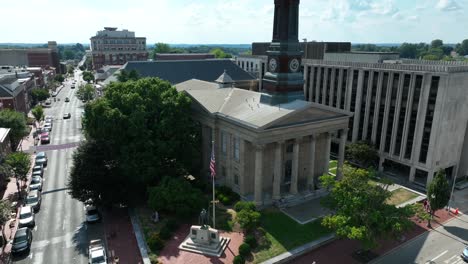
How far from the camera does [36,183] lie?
186ft

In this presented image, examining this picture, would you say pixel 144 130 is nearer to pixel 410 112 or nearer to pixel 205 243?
pixel 205 243

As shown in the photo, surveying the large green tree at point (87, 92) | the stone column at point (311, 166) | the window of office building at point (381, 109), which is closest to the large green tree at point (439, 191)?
the stone column at point (311, 166)

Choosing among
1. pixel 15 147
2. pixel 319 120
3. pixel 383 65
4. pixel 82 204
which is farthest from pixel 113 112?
pixel 383 65

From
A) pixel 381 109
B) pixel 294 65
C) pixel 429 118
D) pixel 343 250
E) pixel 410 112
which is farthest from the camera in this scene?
pixel 381 109

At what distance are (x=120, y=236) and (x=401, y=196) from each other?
43.2 metres

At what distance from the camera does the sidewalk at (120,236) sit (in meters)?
39.1

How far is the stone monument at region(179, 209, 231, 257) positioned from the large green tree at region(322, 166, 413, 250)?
12.3 metres

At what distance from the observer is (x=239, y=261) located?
3625cm

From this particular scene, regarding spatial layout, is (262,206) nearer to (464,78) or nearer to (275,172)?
(275,172)

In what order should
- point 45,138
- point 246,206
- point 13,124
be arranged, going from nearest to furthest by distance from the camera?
point 246,206 < point 13,124 < point 45,138

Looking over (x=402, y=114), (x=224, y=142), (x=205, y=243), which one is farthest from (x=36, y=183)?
(x=402, y=114)

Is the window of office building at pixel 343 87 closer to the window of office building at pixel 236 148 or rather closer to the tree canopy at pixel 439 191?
the tree canopy at pixel 439 191

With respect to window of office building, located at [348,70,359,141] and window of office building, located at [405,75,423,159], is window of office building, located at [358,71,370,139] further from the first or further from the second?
window of office building, located at [405,75,423,159]

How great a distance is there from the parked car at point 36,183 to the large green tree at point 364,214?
45405 millimetres
